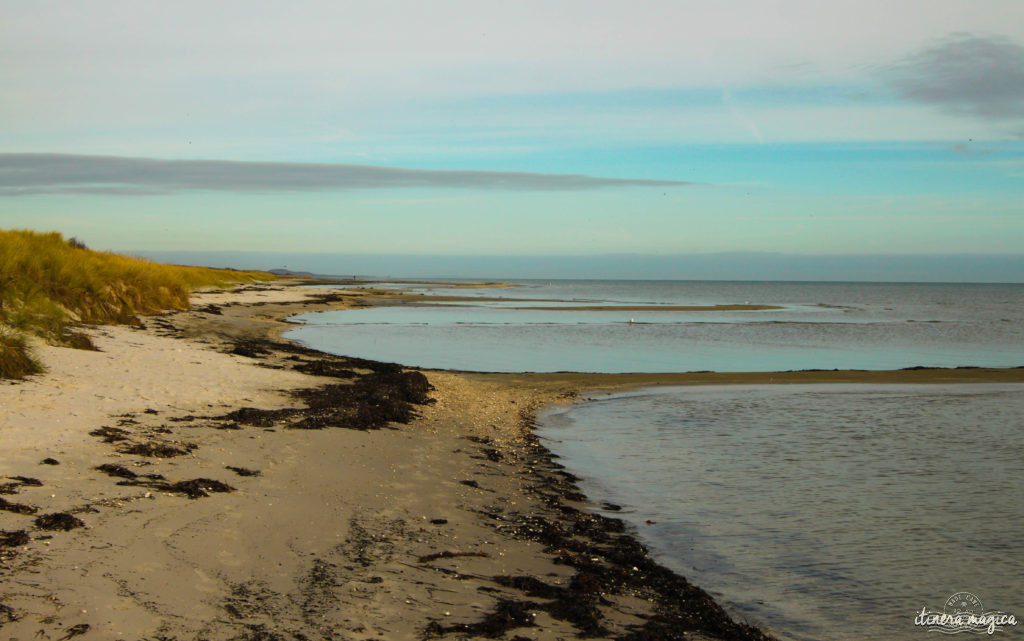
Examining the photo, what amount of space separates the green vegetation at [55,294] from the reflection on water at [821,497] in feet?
32.7

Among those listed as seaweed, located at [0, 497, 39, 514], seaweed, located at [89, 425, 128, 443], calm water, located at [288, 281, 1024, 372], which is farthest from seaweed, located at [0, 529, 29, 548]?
calm water, located at [288, 281, 1024, 372]

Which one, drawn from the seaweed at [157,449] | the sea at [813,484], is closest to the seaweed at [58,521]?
the seaweed at [157,449]

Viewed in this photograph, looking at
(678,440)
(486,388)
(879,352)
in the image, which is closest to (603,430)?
(678,440)

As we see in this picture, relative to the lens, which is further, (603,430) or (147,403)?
(603,430)

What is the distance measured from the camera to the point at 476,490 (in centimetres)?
929

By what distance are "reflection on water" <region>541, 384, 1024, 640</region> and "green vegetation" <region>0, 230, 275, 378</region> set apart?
996cm

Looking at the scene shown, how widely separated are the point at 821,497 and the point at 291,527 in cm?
654

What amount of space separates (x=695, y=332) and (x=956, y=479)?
97.6ft

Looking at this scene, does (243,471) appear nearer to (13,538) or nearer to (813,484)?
(13,538)

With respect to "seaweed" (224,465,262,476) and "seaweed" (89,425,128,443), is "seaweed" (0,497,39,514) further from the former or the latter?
"seaweed" (89,425,128,443)

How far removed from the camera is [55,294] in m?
20.1

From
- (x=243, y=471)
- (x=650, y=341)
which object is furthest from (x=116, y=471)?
(x=650, y=341)

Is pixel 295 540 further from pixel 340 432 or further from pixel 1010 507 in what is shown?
pixel 1010 507

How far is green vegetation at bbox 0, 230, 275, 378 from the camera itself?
1367 cm
